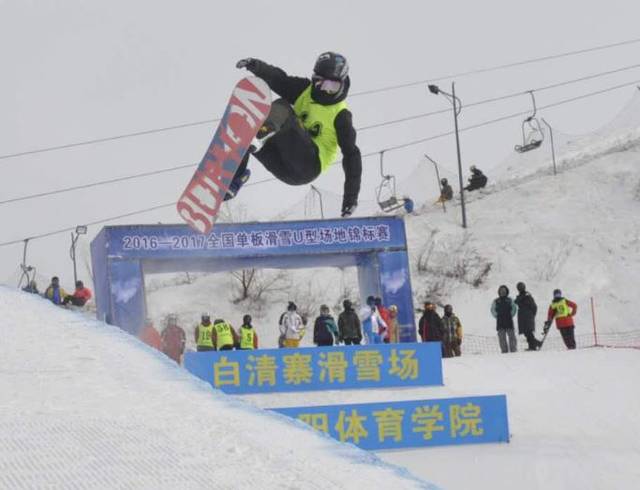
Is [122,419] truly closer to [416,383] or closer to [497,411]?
[497,411]

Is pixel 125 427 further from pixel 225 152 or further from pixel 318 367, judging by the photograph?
pixel 318 367

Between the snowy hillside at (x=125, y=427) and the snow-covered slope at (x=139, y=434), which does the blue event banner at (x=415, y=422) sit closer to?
the snowy hillside at (x=125, y=427)

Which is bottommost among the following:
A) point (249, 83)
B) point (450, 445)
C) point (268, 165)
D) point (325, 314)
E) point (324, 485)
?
point (450, 445)

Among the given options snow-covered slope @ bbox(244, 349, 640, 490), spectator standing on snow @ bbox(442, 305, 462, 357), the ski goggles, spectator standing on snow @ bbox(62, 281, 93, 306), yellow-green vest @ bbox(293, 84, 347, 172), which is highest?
the ski goggles

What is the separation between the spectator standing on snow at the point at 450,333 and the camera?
44.5 ft

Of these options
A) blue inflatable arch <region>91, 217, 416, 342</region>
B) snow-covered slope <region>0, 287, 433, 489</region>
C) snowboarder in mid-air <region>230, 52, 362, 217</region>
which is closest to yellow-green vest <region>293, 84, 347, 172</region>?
snowboarder in mid-air <region>230, 52, 362, 217</region>

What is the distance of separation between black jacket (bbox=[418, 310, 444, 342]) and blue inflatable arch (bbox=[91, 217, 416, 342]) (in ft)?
7.55

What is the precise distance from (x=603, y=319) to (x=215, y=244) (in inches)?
451

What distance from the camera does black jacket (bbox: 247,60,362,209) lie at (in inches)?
253

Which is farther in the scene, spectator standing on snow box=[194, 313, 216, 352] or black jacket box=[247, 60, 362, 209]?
spectator standing on snow box=[194, 313, 216, 352]

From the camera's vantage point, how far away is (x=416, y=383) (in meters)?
11.3

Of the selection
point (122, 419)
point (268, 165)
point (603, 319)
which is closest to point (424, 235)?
point (603, 319)

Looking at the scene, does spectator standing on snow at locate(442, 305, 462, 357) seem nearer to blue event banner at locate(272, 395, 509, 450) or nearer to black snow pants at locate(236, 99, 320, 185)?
blue event banner at locate(272, 395, 509, 450)

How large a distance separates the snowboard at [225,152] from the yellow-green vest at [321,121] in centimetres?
22
